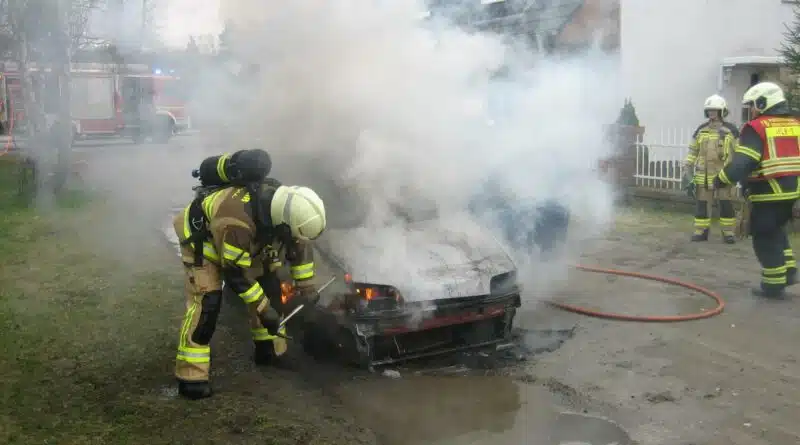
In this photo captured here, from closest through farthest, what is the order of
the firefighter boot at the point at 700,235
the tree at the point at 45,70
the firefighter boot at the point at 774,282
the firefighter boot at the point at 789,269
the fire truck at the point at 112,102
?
the firefighter boot at the point at 774,282 < the firefighter boot at the point at 789,269 < the firefighter boot at the point at 700,235 < the tree at the point at 45,70 < the fire truck at the point at 112,102

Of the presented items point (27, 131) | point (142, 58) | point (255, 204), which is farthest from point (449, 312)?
point (27, 131)

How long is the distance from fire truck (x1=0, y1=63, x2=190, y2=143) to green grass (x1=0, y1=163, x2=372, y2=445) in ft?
19.1

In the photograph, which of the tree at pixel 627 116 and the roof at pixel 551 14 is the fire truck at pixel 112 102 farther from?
the tree at pixel 627 116

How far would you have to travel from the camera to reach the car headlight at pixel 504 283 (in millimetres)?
5035

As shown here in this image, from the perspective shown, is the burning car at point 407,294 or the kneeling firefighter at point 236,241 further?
the burning car at point 407,294

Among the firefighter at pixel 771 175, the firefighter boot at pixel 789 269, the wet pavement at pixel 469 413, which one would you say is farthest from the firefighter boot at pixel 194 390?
the firefighter boot at pixel 789 269

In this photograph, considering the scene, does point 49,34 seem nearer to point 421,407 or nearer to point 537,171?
point 537,171

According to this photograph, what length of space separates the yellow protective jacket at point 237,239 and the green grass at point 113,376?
76 cm

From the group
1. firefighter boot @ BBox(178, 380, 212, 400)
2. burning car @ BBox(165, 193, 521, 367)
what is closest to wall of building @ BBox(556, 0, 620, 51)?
burning car @ BBox(165, 193, 521, 367)

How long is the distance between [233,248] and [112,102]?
19.3 metres

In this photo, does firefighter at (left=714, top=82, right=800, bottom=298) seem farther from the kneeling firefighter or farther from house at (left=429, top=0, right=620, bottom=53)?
the kneeling firefighter

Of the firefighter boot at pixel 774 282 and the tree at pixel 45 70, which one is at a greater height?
the tree at pixel 45 70

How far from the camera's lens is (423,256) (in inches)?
202

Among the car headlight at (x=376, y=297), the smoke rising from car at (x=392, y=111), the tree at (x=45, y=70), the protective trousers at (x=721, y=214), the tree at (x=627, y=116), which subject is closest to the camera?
the car headlight at (x=376, y=297)
